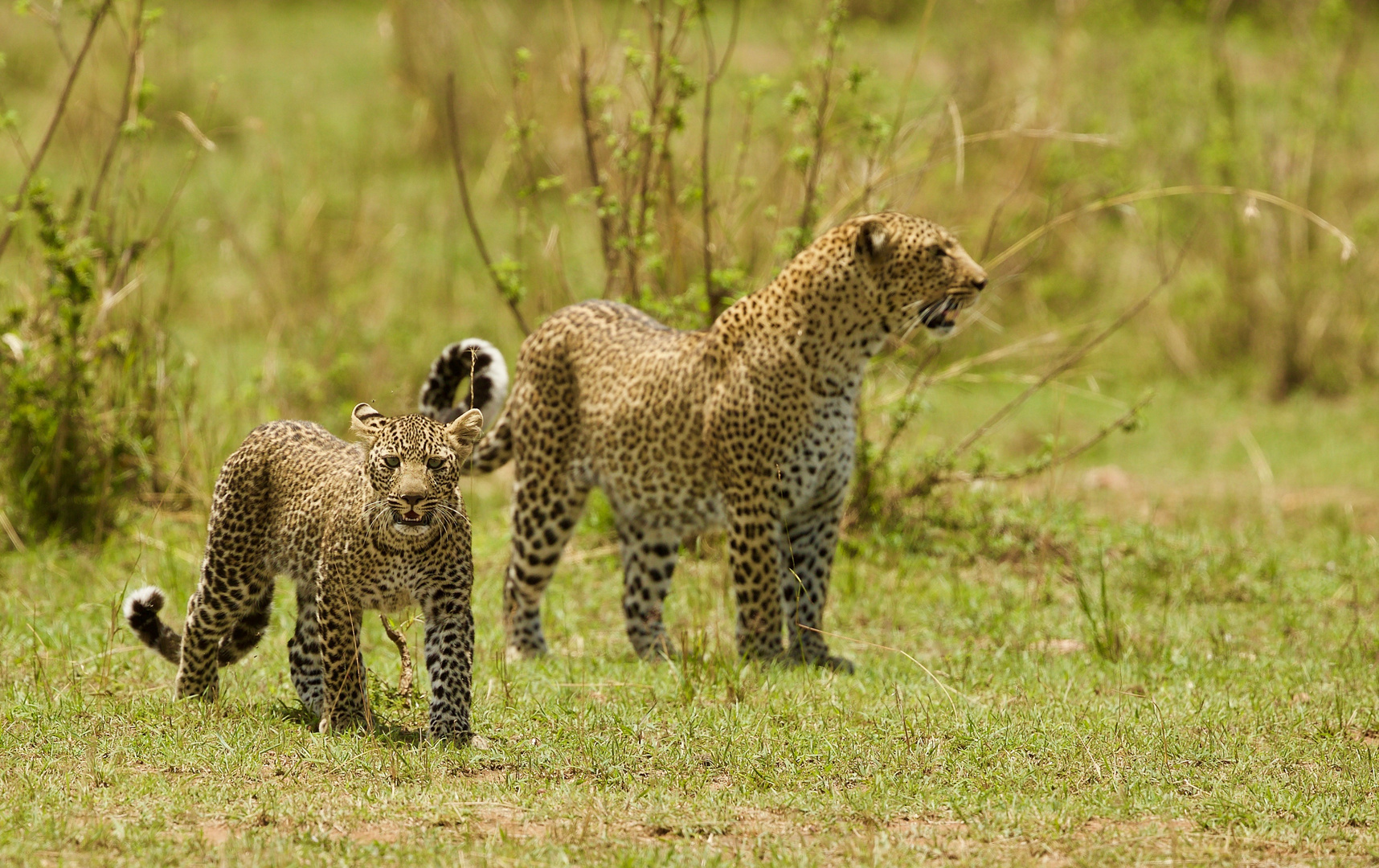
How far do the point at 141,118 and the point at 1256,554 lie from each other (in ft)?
21.4

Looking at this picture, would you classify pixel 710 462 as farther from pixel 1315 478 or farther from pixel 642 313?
pixel 1315 478

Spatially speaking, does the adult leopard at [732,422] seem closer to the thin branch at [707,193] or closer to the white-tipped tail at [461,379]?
the white-tipped tail at [461,379]

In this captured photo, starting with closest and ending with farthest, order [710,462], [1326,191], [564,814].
Result: [564,814]
[710,462]
[1326,191]

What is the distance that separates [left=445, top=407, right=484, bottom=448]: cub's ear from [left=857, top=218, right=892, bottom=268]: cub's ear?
2340 mm

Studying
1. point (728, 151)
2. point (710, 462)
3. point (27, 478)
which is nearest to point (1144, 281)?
point (728, 151)

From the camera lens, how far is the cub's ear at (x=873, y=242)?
7.77 metres

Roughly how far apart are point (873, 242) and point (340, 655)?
296 centimetres

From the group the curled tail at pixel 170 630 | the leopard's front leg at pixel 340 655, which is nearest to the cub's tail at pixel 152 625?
the curled tail at pixel 170 630

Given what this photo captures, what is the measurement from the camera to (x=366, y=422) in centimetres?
612

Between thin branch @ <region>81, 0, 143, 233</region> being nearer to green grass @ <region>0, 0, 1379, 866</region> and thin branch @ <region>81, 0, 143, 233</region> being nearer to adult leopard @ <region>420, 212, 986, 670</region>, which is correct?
green grass @ <region>0, 0, 1379, 866</region>

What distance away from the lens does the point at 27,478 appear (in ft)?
31.1

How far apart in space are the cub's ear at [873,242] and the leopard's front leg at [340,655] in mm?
2766

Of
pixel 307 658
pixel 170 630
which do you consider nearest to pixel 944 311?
pixel 307 658

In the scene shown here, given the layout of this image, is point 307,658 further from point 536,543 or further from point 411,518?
point 536,543
